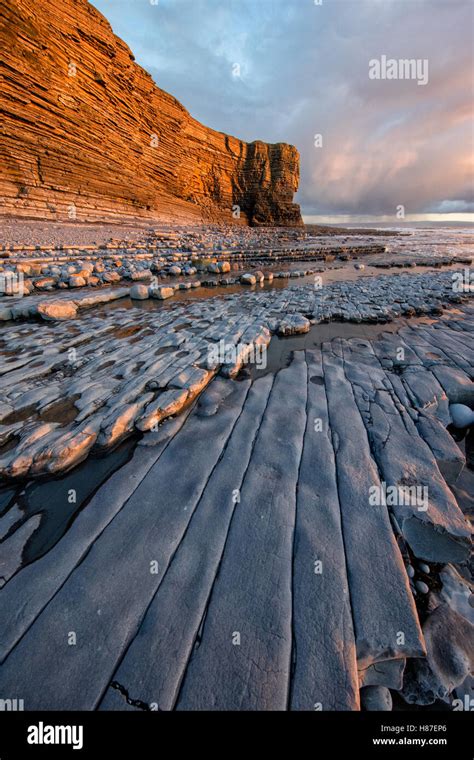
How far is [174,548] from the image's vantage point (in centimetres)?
180

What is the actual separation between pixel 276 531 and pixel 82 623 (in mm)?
1166

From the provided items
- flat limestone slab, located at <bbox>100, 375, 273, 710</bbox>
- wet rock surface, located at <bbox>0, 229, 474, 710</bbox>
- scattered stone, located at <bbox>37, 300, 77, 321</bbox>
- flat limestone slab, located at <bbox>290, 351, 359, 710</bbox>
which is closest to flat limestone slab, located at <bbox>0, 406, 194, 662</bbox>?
wet rock surface, located at <bbox>0, 229, 474, 710</bbox>

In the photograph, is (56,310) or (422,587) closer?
(422,587)

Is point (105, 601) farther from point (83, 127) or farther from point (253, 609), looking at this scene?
point (83, 127)

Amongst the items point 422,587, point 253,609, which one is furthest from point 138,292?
point 422,587

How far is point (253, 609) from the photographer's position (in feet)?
5.02

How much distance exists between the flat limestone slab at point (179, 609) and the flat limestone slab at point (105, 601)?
0.06 meters

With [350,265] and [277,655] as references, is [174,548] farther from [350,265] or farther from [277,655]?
[350,265]

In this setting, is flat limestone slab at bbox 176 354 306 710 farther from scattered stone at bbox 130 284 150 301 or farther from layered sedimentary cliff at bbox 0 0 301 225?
layered sedimentary cliff at bbox 0 0 301 225

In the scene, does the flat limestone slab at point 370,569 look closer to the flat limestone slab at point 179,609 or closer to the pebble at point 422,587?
the pebble at point 422,587

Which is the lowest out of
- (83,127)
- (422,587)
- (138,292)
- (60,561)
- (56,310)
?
(422,587)

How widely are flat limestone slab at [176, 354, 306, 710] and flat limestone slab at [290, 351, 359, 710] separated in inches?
2.2

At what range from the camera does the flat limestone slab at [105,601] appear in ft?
4.24

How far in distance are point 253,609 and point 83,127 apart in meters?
34.0
